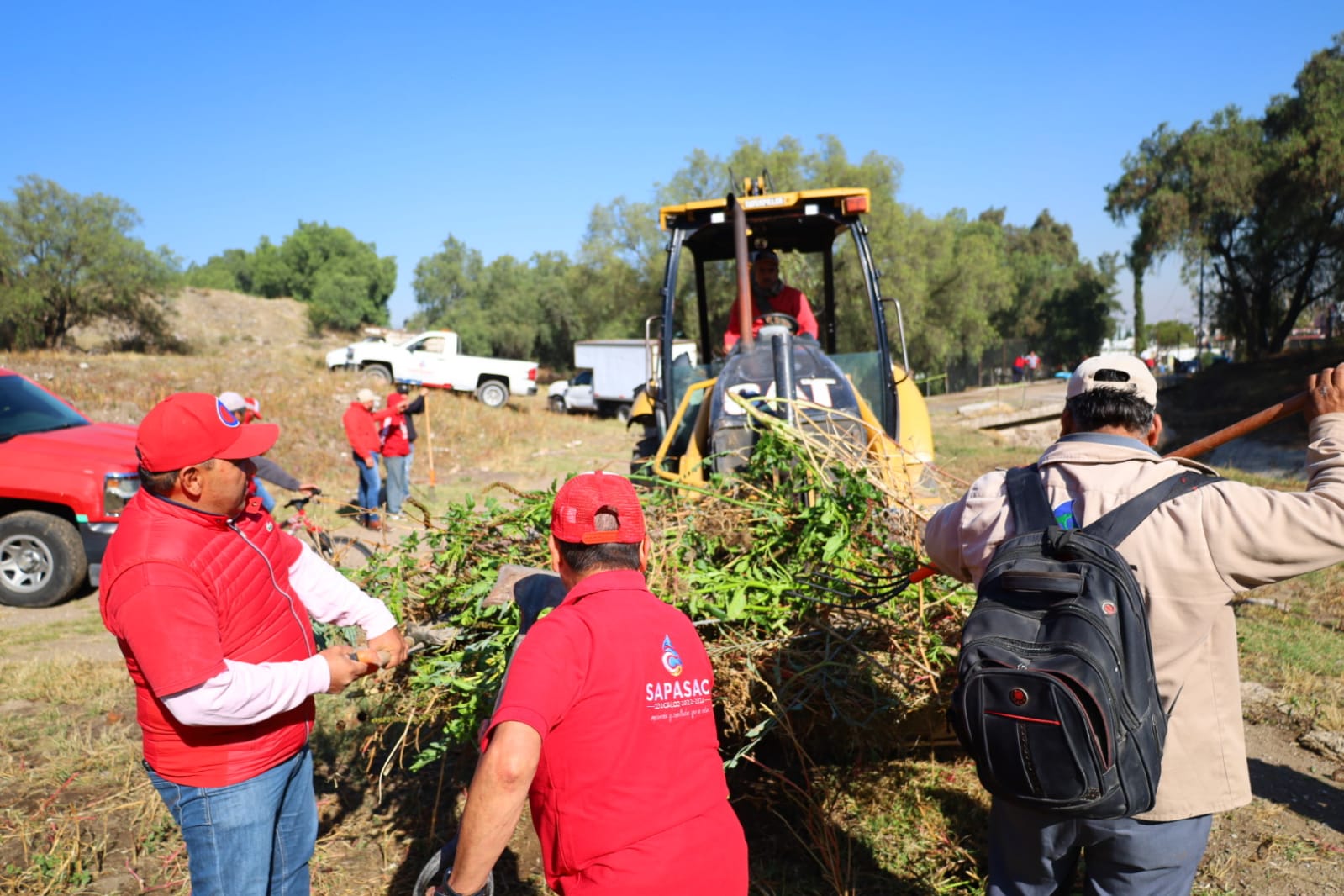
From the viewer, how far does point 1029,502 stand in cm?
218

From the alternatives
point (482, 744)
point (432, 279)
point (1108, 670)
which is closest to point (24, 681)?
point (482, 744)

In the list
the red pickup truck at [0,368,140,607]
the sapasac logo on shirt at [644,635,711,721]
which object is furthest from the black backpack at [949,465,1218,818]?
the red pickup truck at [0,368,140,607]

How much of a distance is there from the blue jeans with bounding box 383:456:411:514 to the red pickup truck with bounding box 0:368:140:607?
3014 millimetres

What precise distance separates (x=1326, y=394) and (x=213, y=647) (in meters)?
2.80

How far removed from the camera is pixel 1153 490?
2043 millimetres

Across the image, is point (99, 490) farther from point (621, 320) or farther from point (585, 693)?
point (621, 320)

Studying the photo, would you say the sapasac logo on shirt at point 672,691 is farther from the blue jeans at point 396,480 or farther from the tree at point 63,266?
the tree at point 63,266

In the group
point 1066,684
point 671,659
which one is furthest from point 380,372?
point 1066,684

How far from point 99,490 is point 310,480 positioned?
7.47 m

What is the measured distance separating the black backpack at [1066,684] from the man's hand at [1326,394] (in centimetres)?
47

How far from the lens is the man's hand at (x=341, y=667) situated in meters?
2.44

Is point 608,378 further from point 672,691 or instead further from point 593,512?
point 672,691

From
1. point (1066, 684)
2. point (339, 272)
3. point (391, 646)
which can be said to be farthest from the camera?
point (339, 272)

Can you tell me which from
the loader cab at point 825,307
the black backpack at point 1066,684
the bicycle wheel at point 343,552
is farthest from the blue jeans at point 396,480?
the black backpack at point 1066,684
